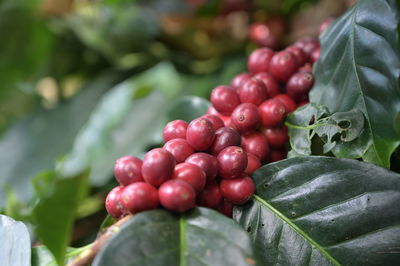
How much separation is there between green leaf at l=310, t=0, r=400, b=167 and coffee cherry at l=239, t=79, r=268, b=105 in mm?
73

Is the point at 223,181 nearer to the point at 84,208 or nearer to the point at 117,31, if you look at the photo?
the point at 84,208

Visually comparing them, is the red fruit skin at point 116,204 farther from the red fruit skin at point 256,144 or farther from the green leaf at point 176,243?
the red fruit skin at point 256,144

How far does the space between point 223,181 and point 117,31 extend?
1074 millimetres

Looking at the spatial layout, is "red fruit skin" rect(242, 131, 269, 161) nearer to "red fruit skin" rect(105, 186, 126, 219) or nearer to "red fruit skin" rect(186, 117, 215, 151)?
"red fruit skin" rect(186, 117, 215, 151)

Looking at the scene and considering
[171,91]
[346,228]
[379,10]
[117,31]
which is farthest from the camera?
[117,31]

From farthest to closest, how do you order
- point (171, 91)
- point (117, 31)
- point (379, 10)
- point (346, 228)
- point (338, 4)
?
point (117, 31) < point (171, 91) < point (338, 4) < point (379, 10) < point (346, 228)

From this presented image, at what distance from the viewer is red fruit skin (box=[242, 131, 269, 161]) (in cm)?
57

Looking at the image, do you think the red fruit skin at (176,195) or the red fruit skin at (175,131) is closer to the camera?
the red fruit skin at (176,195)

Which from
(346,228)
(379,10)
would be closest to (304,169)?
(346,228)

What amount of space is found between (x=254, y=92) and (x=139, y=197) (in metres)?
0.25

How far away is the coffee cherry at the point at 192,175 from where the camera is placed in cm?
46

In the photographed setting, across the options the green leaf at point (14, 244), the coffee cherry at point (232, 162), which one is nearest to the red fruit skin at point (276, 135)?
the coffee cherry at point (232, 162)

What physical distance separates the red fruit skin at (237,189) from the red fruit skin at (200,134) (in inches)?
2.1

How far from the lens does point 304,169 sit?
0.51 meters
